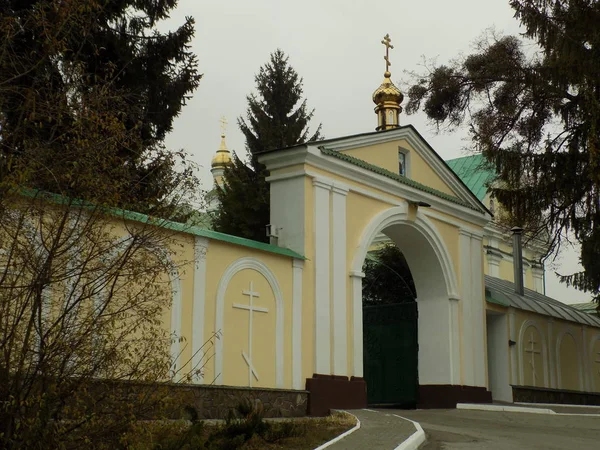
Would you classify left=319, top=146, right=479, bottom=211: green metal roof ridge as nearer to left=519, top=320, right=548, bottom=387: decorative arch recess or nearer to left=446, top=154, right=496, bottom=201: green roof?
left=519, top=320, right=548, bottom=387: decorative arch recess

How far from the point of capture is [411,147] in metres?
19.8

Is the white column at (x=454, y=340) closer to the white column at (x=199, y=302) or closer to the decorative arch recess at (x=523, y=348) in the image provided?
the decorative arch recess at (x=523, y=348)

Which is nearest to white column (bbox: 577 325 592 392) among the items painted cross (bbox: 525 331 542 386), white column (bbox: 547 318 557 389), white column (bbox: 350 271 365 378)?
white column (bbox: 547 318 557 389)

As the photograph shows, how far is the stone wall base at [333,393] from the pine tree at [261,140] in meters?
10.7

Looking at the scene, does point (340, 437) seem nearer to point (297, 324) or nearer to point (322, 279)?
point (297, 324)

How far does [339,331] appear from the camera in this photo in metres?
16.6

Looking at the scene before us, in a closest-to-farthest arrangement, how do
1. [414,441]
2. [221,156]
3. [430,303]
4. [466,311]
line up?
[414,441]
[430,303]
[466,311]
[221,156]

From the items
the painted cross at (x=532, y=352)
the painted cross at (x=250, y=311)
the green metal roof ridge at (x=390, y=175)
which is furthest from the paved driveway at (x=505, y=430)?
the painted cross at (x=532, y=352)

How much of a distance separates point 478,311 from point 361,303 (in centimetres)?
476

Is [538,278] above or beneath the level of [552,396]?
above

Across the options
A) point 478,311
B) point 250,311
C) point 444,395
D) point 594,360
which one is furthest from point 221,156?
point 250,311

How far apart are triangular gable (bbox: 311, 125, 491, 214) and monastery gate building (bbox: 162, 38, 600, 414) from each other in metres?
0.04

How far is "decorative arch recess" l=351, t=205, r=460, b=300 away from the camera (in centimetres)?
1755

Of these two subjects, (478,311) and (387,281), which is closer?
(478,311)
